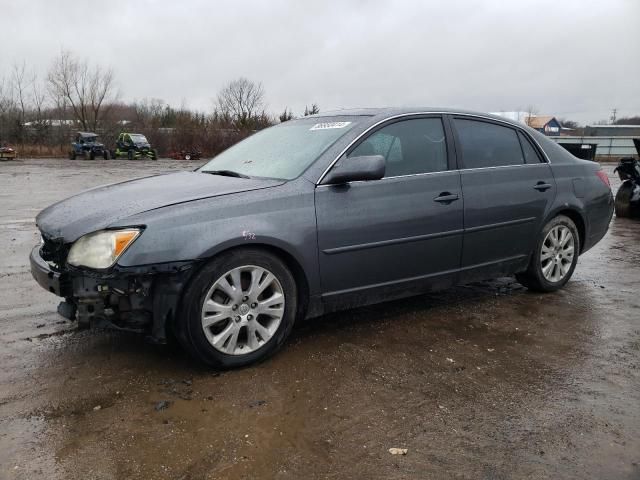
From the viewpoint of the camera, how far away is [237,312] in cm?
322

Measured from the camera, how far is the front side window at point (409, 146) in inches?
153

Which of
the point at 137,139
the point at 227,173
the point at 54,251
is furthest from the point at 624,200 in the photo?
the point at 137,139

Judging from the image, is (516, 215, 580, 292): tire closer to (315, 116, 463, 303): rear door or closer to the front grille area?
(315, 116, 463, 303): rear door

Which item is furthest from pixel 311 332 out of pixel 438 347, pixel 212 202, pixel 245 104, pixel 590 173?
pixel 245 104

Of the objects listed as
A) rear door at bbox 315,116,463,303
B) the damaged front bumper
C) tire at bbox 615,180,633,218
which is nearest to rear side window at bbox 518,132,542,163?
rear door at bbox 315,116,463,303

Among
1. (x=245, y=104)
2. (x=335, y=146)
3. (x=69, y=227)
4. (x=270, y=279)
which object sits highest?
(x=245, y=104)

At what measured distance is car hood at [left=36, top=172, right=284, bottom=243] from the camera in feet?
10.2

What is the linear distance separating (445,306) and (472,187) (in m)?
1.06

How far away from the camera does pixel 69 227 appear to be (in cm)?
316

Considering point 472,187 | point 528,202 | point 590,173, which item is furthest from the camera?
point 590,173

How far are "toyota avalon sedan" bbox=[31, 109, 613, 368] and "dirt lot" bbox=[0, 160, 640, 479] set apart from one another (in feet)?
1.04

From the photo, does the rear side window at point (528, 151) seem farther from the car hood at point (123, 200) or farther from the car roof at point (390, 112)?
the car hood at point (123, 200)

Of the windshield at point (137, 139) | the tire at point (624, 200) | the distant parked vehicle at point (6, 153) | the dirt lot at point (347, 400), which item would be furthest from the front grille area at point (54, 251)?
the windshield at point (137, 139)

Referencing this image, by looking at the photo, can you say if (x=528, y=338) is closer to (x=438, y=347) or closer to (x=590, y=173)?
(x=438, y=347)
